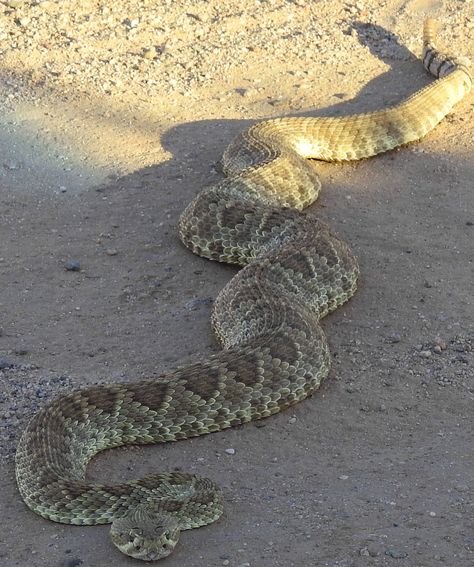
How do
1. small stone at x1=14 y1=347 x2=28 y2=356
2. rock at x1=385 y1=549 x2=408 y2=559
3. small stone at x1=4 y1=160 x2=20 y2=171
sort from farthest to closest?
small stone at x1=4 y1=160 x2=20 y2=171 → small stone at x1=14 y1=347 x2=28 y2=356 → rock at x1=385 y1=549 x2=408 y2=559

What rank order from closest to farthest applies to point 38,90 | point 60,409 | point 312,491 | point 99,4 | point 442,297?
1. point 312,491
2. point 60,409
3. point 442,297
4. point 38,90
5. point 99,4

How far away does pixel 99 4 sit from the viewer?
14.6m

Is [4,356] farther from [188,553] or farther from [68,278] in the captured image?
[188,553]

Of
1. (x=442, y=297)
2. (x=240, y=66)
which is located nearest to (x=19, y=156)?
(x=240, y=66)

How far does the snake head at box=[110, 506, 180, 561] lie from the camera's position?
617 cm

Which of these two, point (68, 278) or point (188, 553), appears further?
point (68, 278)

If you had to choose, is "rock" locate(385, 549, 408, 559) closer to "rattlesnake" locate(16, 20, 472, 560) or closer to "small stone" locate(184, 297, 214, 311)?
"rattlesnake" locate(16, 20, 472, 560)

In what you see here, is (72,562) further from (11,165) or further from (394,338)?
(11,165)

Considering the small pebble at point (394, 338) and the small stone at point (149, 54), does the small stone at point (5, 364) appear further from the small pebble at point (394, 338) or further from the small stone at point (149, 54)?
the small stone at point (149, 54)

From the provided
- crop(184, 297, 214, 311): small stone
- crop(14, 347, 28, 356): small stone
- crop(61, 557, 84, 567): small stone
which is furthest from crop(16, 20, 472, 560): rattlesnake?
crop(14, 347, 28, 356): small stone

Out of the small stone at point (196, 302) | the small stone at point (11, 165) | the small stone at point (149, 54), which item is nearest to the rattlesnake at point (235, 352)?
the small stone at point (196, 302)

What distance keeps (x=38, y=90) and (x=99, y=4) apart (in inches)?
89.0

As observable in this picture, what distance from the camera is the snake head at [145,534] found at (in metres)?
6.17

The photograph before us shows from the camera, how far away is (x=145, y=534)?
20.4ft
